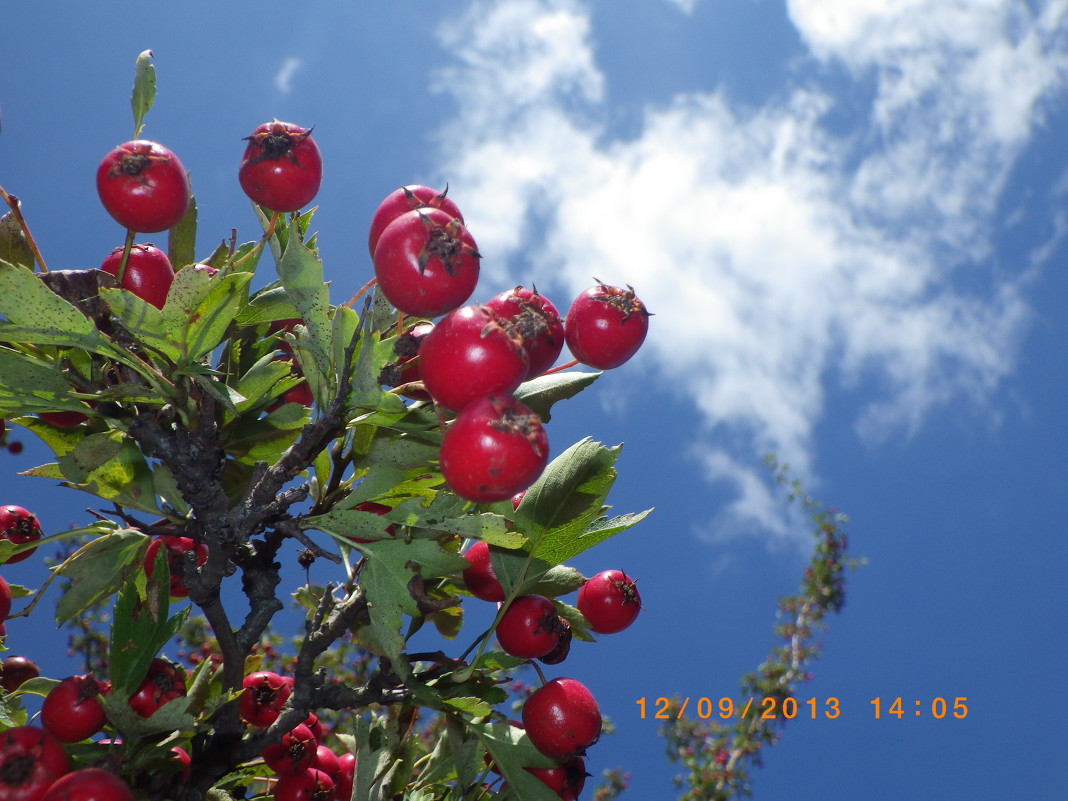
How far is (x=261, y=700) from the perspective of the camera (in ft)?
6.55

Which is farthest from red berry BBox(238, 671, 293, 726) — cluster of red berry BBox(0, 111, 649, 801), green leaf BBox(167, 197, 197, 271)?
green leaf BBox(167, 197, 197, 271)

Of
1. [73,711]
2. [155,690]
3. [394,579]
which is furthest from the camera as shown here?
[155,690]

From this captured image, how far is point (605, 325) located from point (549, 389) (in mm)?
192

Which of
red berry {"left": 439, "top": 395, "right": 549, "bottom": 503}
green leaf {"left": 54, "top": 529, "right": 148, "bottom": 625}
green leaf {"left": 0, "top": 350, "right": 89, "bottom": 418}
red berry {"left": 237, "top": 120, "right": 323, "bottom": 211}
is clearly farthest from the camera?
green leaf {"left": 54, "top": 529, "right": 148, "bottom": 625}

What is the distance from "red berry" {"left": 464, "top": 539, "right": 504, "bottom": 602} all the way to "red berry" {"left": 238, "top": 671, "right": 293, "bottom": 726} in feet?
1.88

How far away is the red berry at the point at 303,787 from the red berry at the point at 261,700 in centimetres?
15

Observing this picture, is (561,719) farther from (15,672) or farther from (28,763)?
(15,672)

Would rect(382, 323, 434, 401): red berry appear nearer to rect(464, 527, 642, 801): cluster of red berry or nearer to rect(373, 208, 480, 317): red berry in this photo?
rect(373, 208, 480, 317): red berry

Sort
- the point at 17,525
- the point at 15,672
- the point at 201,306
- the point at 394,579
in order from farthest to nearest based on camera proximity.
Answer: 1. the point at 15,672
2. the point at 17,525
3. the point at 394,579
4. the point at 201,306

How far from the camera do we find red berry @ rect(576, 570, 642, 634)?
182 centimetres

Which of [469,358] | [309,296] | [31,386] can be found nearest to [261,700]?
[31,386]

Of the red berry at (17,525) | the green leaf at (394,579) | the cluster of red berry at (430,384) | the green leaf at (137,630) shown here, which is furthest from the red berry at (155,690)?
the green leaf at (394,579)

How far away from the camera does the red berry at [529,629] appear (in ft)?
5.50

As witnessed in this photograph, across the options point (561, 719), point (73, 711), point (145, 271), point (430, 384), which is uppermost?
point (145, 271)
